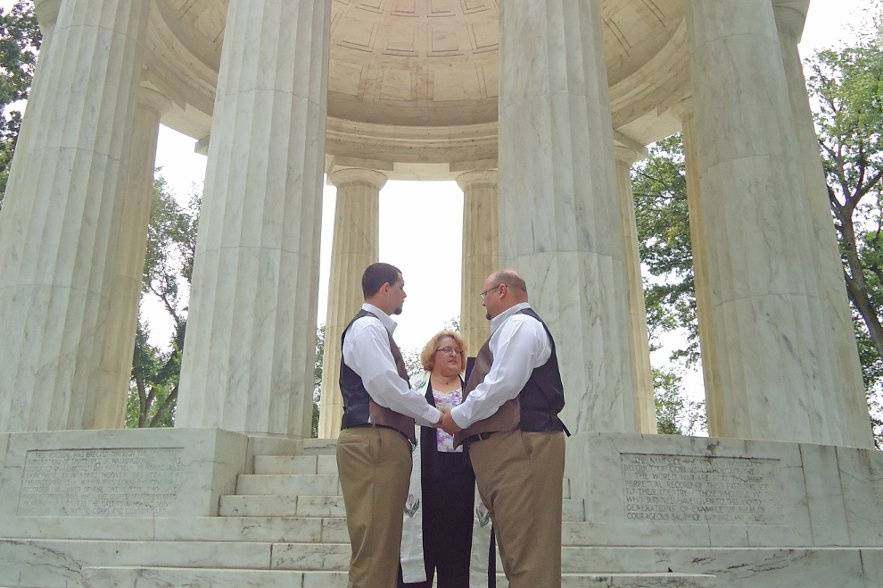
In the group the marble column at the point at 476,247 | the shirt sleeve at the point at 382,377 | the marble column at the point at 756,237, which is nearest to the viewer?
the shirt sleeve at the point at 382,377

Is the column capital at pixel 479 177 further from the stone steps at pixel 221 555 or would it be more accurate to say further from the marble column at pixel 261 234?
the stone steps at pixel 221 555

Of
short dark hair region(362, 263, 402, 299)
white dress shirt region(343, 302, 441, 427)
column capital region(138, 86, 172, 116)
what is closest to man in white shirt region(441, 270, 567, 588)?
white dress shirt region(343, 302, 441, 427)

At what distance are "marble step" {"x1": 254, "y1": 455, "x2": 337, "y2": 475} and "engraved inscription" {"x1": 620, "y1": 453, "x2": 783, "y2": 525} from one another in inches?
502

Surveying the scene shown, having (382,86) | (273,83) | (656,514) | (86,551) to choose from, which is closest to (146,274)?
(382,86)

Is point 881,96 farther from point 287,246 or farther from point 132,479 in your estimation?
point 132,479

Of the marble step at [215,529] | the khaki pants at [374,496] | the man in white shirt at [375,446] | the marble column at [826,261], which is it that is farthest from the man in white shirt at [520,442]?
the marble column at [826,261]

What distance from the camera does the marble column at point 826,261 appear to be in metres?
40.6

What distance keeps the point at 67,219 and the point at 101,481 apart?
19.2 meters

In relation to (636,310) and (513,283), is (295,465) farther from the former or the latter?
(636,310)

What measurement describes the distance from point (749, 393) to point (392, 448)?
28.0m

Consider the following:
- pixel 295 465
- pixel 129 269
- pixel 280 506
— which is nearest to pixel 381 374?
pixel 280 506

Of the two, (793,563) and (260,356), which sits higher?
(260,356)

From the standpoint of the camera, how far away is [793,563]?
28.5 meters

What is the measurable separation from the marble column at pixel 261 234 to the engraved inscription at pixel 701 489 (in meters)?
16.8
